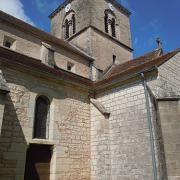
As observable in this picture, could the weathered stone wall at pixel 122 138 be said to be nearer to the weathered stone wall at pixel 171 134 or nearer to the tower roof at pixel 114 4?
the weathered stone wall at pixel 171 134

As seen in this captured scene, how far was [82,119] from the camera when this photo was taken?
9578 millimetres

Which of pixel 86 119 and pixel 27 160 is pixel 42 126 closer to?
pixel 27 160

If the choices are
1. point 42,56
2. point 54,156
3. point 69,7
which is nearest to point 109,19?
point 69,7

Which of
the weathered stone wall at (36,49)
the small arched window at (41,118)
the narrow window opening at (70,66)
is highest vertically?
the weathered stone wall at (36,49)

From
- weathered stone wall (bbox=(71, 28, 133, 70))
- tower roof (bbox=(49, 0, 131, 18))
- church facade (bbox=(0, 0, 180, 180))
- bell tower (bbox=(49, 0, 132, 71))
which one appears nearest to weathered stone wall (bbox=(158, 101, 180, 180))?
church facade (bbox=(0, 0, 180, 180))

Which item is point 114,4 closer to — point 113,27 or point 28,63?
point 113,27

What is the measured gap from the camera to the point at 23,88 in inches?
313

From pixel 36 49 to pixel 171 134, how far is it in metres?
7.37

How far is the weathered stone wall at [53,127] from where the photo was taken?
7066 mm

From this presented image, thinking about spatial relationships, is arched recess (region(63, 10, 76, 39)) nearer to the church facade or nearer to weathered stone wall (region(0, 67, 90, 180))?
the church facade

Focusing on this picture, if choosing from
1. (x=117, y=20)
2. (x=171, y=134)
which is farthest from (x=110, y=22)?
→ (x=171, y=134)

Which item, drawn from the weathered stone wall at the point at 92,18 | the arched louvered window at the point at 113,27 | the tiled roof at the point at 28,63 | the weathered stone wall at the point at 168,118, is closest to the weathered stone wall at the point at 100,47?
the weathered stone wall at the point at 92,18

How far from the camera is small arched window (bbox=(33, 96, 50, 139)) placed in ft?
27.0

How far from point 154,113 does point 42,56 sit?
5.89 meters
